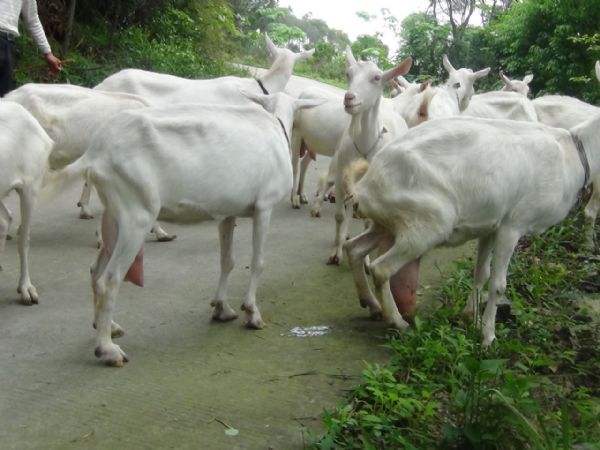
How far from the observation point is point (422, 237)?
17.3 feet

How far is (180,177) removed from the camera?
5.04 metres

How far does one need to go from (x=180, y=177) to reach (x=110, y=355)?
1114 millimetres

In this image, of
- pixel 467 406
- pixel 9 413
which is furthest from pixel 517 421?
pixel 9 413

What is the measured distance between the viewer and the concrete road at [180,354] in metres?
4.20

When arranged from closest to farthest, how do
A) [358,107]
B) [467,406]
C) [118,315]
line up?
[467,406] < [118,315] < [358,107]

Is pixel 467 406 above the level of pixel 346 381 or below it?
above

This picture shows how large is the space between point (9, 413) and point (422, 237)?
2587 mm

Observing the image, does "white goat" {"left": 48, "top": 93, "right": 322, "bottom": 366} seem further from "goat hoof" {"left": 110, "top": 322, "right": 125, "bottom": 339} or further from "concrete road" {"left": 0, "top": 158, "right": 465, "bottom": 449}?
"concrete road" {"left": 0, "top": 158, "right": 465, "bottom": 449}

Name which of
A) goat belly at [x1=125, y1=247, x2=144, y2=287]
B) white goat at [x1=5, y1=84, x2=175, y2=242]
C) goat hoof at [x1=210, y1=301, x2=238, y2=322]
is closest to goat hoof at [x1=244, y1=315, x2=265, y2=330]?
goat hoof at [x1=210, y1=301, x2=238, y2=322]

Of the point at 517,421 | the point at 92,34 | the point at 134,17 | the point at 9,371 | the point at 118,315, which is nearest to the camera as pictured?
the point at 517,421

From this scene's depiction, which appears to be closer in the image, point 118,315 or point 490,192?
point 490,192

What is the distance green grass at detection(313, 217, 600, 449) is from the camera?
13.2 feet

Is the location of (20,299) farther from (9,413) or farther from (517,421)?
(517,421)

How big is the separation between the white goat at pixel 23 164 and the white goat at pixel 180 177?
A: 0.93 meters
